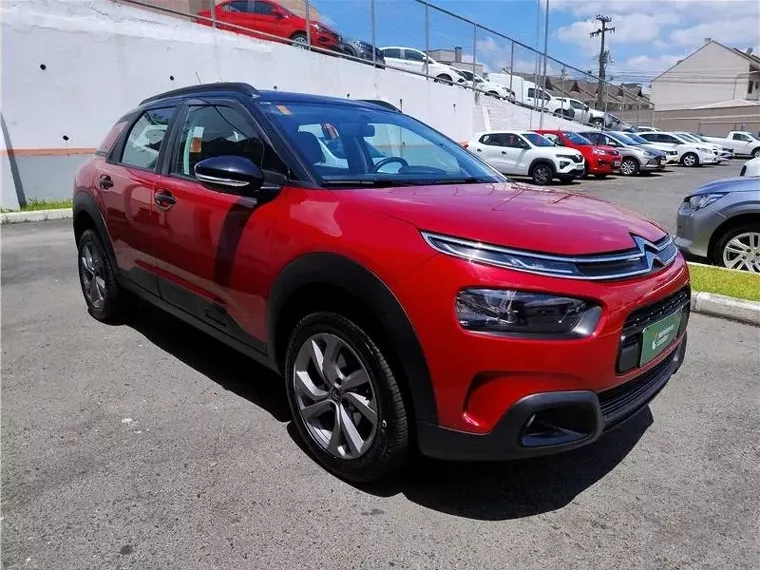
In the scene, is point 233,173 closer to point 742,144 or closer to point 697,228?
point 697,228

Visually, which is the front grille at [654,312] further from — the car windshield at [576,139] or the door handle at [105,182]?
the car windshield at [576,139]

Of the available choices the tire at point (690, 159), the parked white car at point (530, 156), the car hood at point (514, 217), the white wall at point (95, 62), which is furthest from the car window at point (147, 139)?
the tire at point (690, 159)

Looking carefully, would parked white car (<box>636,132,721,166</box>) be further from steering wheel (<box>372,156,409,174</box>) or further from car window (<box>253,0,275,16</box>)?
steering wheel (<box>372,156,409,174</box>)

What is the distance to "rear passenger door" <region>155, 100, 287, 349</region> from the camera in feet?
9.09

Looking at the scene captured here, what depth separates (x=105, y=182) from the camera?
4133 mm

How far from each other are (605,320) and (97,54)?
12430 mm

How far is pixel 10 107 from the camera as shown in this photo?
34.1 ft

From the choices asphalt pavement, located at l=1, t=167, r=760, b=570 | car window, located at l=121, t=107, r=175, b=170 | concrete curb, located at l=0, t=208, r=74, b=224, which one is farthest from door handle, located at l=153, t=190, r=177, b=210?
concrete curb, located at l=0, t=208, r=74, b=224

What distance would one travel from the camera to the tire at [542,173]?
17.0 metres

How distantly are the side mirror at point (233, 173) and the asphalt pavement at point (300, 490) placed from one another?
1292mm

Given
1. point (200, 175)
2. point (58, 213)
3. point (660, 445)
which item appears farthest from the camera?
point (58, 213)

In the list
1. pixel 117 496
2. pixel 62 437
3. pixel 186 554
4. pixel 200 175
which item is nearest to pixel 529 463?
pixel 186 554

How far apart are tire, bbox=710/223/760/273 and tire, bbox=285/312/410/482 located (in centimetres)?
508

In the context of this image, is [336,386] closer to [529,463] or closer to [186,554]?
[186,554]
